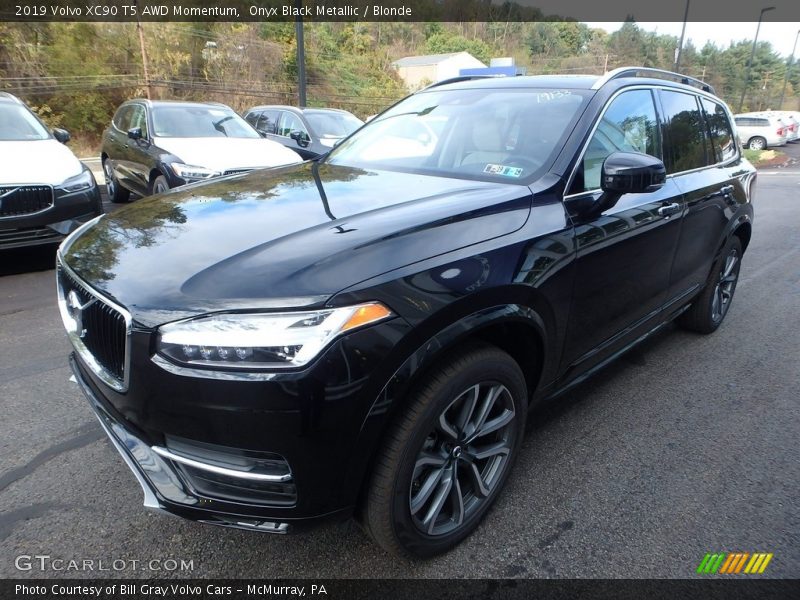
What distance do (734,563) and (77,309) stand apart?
8.90 feet

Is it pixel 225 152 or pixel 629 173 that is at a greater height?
pixel 629 173

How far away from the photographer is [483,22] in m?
75.9

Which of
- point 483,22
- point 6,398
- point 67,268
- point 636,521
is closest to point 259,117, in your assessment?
point 6,398

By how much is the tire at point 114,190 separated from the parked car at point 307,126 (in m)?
2.76

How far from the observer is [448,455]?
2.01 metres

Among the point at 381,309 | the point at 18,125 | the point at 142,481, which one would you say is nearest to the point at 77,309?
the point at 142,481

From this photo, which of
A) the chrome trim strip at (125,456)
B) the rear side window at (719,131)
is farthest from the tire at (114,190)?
the rear side window at (719,131)

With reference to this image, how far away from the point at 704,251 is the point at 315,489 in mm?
3220

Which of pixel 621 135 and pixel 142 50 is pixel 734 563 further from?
pixel 142 50

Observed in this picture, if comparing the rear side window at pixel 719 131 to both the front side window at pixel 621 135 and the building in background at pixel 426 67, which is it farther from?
the building in background at pixel 426 67

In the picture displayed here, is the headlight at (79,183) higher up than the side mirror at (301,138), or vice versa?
the side mirror at (301,138)

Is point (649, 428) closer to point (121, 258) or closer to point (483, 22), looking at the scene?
point (121, 258)

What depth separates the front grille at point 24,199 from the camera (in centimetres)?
473

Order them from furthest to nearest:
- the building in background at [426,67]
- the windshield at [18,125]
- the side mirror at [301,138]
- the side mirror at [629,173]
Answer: the building in background at [426,67], the side mirror at [301,138], the windshield at [18,125], the side mirror at [629,173]
